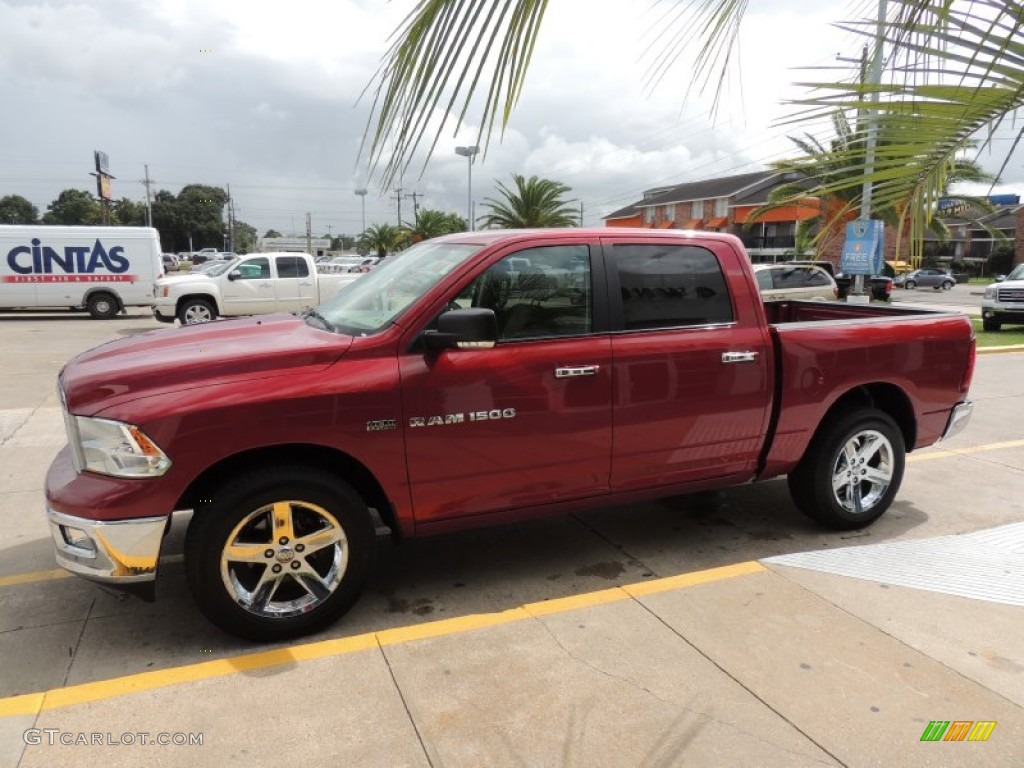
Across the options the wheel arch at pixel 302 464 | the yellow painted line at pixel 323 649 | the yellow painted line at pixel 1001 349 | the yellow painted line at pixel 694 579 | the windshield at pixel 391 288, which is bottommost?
the yellow painted line at pixel 694 579

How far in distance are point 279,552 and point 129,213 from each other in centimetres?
10830

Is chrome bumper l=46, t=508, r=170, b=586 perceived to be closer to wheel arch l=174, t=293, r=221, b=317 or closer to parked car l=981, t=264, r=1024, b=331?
wheel arch l=174, t=293, r=221, b=317

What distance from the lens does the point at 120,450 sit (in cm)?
284

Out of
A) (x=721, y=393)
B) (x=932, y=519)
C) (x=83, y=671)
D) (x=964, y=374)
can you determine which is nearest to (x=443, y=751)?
(x=83, y=671)

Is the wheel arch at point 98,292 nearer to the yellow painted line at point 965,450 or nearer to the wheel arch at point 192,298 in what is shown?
the wheel arch at point 192,298

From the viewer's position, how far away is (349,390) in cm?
308

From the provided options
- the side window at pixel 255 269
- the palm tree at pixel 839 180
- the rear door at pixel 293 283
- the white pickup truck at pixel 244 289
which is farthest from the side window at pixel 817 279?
the palm tree at pixel 839 180

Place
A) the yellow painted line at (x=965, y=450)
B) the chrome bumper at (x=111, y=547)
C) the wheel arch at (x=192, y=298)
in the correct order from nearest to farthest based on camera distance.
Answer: the chrome bumper at (x=111, y=547), the yellow painted line at (x=965, y=450), the wheel arch at (x=192, y=298)

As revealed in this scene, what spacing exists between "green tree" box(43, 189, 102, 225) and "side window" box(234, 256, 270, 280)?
89.2 metres

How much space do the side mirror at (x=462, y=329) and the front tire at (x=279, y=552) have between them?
2.51 feet

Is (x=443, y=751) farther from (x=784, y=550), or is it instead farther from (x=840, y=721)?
(x=784, y=550)

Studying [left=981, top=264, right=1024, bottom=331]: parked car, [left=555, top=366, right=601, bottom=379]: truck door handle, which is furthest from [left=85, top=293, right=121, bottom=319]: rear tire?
[left=981, top=264, right=1024, bottom=331]: parked car

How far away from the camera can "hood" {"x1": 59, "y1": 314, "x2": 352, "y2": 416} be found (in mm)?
2916

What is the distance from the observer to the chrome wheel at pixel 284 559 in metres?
3.01
